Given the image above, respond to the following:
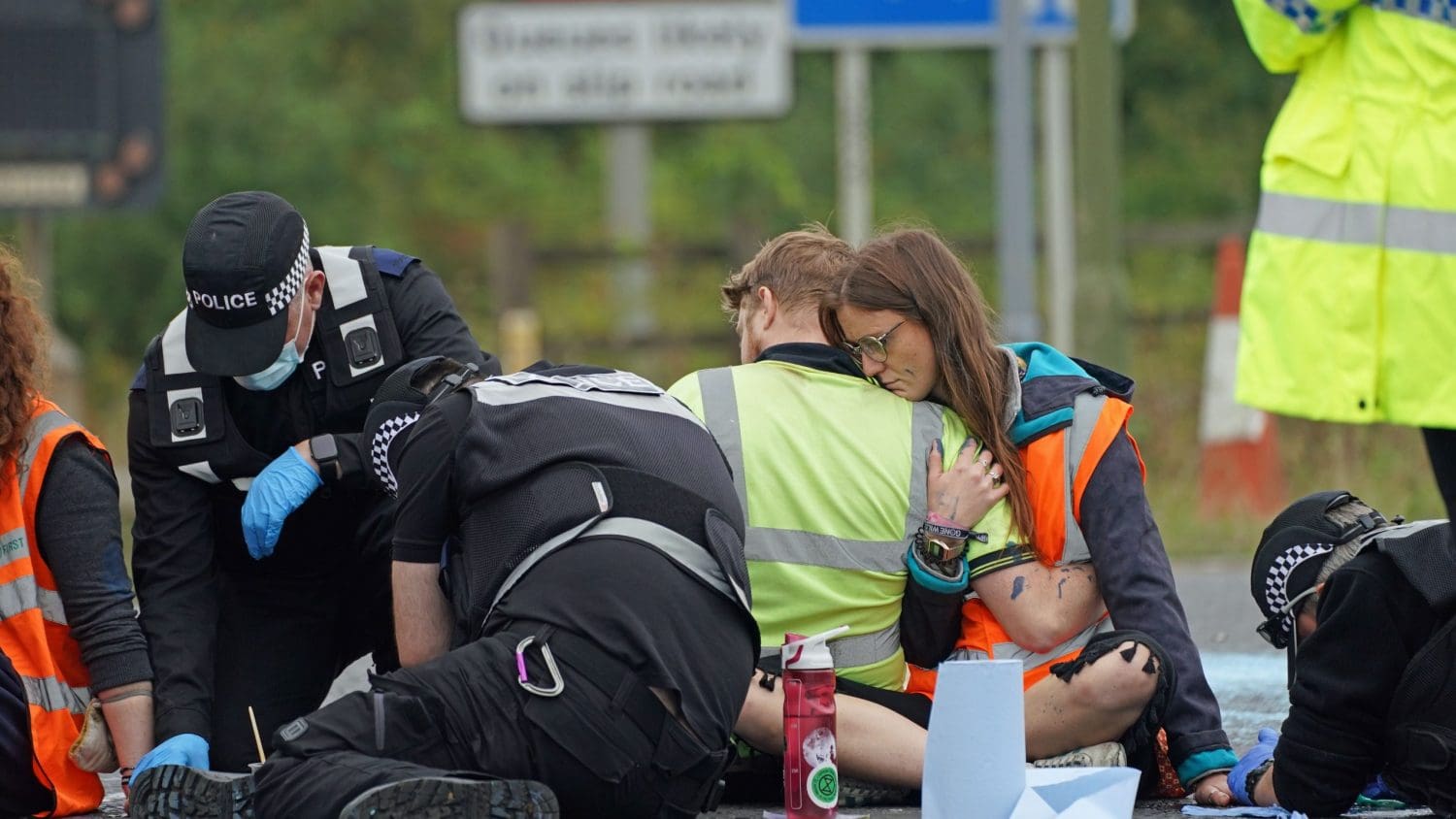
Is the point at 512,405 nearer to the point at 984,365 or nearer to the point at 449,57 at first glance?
the point at 984,365

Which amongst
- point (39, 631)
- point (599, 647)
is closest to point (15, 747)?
point (39, 631)

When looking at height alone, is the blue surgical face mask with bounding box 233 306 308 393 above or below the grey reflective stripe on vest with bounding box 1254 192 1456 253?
below

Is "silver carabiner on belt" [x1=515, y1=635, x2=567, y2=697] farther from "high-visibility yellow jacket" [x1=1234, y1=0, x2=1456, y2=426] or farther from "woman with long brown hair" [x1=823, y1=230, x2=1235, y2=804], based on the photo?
"high-visibility yellow jacket" [x1=1234, y1=0, x2=1456, y2=426]

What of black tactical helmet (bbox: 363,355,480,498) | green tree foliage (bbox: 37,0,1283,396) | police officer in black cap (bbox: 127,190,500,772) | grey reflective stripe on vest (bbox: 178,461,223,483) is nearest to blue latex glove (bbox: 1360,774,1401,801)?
black tactical helmet (bbox: 363,355,480,498)

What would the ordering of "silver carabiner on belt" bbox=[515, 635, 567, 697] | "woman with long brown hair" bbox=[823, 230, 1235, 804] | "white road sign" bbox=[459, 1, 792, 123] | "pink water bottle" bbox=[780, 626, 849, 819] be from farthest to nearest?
"white road sign" bbox=[459, 1, 792, 123]
"woman with long brown hair" bbox=[823, 230, 1235, 804]
"pink water bottle" bbox=[780, 626, 849, 819]
"silver carabiner on belt" bbox=[515, 635, 567, 697]

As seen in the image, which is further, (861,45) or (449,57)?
(449,57)

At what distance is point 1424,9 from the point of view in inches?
126

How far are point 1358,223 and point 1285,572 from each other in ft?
2.40

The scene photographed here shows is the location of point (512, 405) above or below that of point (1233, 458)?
above

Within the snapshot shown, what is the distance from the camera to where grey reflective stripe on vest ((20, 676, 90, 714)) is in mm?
3938

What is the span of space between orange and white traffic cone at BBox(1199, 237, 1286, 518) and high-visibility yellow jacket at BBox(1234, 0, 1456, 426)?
20.9 feet

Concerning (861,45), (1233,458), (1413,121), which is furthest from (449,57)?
(1413,121)

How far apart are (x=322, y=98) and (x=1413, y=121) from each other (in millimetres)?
16321

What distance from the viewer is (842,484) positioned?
3.86 metres
